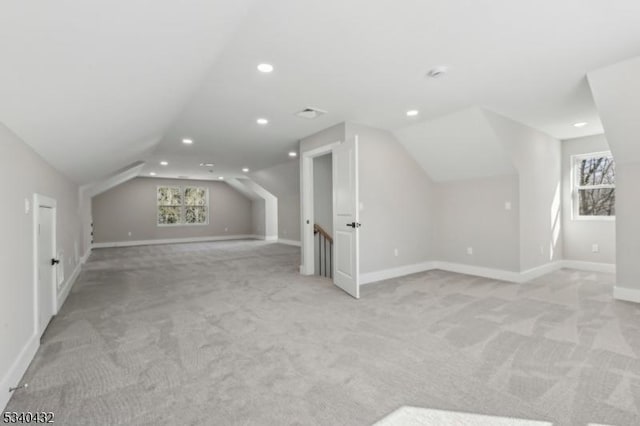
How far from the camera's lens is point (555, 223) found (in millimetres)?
5543

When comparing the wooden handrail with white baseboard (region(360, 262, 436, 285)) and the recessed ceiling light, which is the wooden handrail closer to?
white baseboard (region(360, 262, 436, 285))

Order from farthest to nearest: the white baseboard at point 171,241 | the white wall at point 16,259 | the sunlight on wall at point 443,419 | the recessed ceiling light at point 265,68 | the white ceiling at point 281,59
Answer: the white baseboard at point 171,241 → the recessed ceiling light at point 265,68 → the white wall at point 16,259 → the sunlight on wall at point 443,419 → the white ceiling at point 281,59

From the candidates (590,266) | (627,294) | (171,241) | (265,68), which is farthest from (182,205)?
(627,294)

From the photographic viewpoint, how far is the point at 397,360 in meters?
2.26

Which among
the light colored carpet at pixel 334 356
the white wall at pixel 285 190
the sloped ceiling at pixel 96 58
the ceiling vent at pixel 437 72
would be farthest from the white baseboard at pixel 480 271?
the sloped ceiling at pixel 96 58

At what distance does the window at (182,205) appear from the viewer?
11.3 metres

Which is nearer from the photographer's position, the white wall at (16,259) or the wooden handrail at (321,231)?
the white wall at (16,259)

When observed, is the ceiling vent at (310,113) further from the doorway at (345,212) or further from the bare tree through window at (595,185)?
the bare tree through window at (595,185)

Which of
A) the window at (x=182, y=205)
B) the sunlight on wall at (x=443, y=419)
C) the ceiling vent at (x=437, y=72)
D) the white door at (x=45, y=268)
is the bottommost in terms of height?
the sunlight on wall at (x=443, y=419)

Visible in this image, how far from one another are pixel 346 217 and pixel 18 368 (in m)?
3.37

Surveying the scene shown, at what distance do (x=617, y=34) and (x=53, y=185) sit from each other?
5.60m

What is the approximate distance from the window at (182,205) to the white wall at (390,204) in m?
9.13

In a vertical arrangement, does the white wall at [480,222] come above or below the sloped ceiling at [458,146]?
below

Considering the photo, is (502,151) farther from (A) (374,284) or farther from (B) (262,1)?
(B) (262,1)
